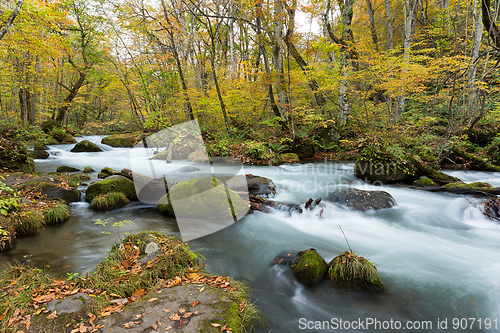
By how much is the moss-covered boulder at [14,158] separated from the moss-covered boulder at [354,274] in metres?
10.1

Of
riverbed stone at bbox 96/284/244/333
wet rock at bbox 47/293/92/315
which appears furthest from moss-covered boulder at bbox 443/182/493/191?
wet rock at bbox 47/293/92/315

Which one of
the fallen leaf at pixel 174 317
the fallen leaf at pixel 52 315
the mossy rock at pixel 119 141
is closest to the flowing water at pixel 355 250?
the fallen leaf at pixel 174 317

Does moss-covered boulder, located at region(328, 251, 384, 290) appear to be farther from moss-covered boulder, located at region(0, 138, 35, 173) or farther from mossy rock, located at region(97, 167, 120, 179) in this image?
moss-covered boulder, located at region(0, 138, 35, 173)

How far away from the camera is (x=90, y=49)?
17.2 m

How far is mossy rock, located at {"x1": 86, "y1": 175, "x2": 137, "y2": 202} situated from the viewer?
22.3ft

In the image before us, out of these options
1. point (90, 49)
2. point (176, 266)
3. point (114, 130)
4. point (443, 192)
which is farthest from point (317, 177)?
point (114, 130)

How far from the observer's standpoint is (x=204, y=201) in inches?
240

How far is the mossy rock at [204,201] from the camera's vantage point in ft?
20.1

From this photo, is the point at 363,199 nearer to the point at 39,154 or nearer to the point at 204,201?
the point at 204,201

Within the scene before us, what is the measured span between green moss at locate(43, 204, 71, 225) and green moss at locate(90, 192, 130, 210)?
753 millimetres

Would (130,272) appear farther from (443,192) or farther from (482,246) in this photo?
(443,192)

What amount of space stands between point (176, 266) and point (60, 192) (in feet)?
16.8

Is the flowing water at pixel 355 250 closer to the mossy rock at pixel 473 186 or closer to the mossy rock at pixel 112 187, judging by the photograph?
the mossy rock at pixel 112 187

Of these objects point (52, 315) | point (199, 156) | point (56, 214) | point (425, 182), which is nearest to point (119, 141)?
point (199, 156)
